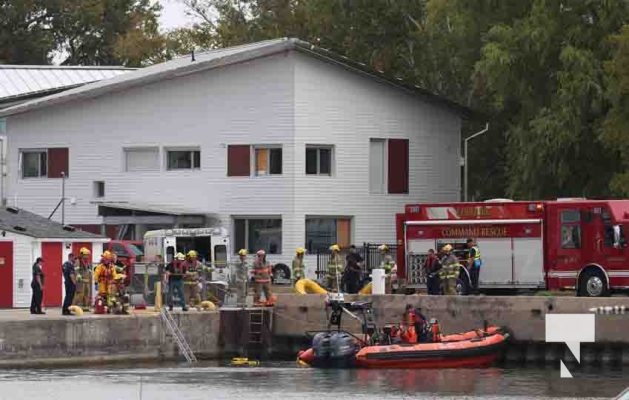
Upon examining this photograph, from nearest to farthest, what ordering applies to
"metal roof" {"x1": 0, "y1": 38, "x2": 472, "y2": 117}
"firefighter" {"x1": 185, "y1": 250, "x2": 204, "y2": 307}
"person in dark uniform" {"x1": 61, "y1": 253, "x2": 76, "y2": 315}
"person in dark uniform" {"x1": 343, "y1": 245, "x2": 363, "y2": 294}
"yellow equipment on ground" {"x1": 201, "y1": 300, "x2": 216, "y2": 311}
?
"person in dark uniform" {"x1": 61, "y1": 253, "x2": 76, "y2": 315} → "firefighter" {"x1": 185, "y1": 250, "x2": 204, "y2": 307} → "yellow equipment on ground" {"x1": 201, "y1": 300, "x2": 216, "y2": 311} → "person in dark uniform" {"x1": 343, "y1": 245, "x2": 363, "y2": 294} → "metal roof" {"x1": 0, "y1": 38, "x2": 472, "y2": 117}

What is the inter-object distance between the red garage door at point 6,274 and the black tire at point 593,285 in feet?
49.5

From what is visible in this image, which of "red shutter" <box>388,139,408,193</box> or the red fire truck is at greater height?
"red shutter" <box>388,139,408,193</box>

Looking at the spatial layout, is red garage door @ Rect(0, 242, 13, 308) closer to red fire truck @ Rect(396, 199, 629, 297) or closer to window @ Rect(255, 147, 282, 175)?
red fire truck @ Rect(396, 199, 629, 297)

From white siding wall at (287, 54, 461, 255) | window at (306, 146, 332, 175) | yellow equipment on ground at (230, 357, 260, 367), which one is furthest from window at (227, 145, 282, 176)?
yellow equipment on ground at (230, 357, 260, 367)

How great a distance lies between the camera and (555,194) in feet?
198

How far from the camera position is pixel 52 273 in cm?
4972

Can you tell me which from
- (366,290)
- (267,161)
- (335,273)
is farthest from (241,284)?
(267,161)

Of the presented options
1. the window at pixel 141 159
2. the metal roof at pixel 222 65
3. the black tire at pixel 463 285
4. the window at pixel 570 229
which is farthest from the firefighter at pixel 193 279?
the window at pixel 141 159

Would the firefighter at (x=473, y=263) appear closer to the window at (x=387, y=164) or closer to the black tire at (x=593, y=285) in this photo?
the black tire at (x=593, y=285)

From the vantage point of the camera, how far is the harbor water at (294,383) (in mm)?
38812

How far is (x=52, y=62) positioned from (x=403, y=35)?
3974cm

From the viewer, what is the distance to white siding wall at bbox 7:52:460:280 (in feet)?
199

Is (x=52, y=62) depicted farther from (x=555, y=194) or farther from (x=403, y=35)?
(x=555, y=194)

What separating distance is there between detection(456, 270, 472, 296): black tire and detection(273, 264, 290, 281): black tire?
35.9ft
